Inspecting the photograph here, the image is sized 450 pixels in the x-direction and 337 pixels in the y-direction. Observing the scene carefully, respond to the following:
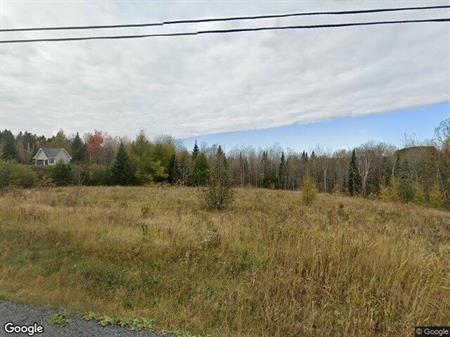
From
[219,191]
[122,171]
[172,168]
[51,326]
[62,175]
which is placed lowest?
[51,326]

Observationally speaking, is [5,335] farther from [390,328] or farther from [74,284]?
[390,328]

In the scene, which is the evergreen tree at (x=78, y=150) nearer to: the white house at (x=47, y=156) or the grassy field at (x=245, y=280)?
the white house at (x=47, y=156)

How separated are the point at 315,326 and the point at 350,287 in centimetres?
104

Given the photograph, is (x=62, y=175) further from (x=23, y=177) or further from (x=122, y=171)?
(x=23, y=177)

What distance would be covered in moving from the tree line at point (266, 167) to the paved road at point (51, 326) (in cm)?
1085

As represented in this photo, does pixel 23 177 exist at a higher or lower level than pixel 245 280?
higher

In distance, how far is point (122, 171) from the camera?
4500cm

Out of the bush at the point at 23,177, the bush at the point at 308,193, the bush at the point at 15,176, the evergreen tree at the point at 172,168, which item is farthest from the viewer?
the evergreen tree at the point at 172,168

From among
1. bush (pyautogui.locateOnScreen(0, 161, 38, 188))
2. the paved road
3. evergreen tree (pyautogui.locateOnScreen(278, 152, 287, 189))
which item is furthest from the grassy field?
evergreen tree (pyautogui.locateOnScreen(278, 152, 287, 189))

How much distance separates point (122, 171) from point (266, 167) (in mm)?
38225

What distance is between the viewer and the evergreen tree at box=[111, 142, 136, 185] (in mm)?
44656

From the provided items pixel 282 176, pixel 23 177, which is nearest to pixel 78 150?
pixel 23 177

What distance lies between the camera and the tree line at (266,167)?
32.2m

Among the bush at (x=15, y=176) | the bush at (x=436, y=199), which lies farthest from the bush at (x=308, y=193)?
the bush at (x=15, y=176)
